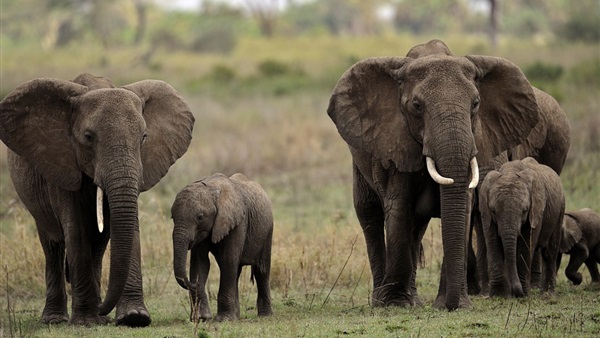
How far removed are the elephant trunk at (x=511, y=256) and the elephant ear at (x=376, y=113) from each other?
1358mm

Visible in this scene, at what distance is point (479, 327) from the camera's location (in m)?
8.81

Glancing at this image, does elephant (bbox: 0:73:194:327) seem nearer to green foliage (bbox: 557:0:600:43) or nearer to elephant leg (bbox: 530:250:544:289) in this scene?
elephant leg (bbox: 530:250:544:289)

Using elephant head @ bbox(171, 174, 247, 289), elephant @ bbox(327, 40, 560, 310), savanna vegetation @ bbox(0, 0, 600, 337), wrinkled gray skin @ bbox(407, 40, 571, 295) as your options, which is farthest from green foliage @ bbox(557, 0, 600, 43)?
elephant head @ bbox(171, 174, 247, 289)

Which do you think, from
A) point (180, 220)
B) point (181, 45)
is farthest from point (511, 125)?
point (181, 45)

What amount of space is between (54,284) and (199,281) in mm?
1569

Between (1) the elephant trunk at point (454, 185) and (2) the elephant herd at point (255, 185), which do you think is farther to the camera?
(2) the elephant herd at point (255, 185)

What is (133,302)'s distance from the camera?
9.80 m

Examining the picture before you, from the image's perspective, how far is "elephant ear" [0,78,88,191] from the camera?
9.73 metres

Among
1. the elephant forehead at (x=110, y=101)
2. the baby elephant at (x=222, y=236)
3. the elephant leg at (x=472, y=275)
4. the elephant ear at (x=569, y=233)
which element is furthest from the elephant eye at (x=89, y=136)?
the elephant ear at (x=569, y=233)

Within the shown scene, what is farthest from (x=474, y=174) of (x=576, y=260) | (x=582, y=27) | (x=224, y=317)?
(x=582, y=27)

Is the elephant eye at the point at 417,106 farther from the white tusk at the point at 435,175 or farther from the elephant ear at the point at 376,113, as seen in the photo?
the white tusk at the point at 435,175

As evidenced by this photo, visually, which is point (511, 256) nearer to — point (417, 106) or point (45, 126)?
point (417, 106)

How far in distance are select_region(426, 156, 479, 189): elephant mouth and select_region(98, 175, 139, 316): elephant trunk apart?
2205mm

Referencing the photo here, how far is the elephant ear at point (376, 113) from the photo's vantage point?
9.80 metres
